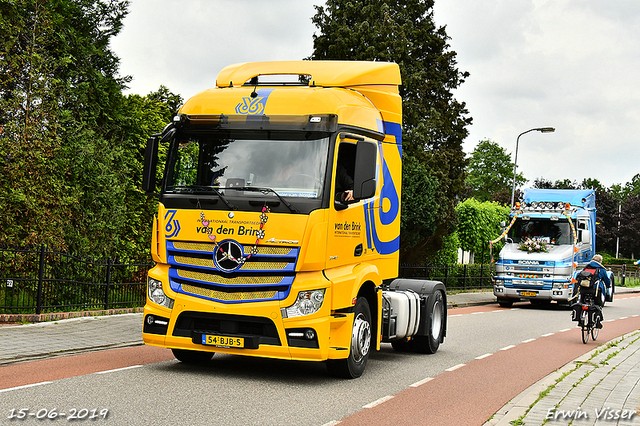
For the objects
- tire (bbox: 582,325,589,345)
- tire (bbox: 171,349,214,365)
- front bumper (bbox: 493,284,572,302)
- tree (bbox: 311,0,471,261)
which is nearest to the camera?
tire (bbox: 171,349,214,365)

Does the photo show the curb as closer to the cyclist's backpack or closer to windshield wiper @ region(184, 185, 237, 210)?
windshield wiper @ region(184, 185, 237, 210)

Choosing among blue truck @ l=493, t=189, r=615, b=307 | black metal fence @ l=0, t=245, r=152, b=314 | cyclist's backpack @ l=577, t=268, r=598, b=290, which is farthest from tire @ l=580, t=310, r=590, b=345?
black metal fence @ l=0, t=245, r=152, b=314

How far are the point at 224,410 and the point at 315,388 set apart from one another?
1.71 meters

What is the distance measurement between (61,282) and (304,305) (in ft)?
24.5

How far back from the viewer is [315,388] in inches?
328

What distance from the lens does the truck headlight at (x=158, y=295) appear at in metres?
8.47

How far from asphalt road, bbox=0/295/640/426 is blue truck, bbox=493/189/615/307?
39.0 ft

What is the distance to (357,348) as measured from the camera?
8.96m

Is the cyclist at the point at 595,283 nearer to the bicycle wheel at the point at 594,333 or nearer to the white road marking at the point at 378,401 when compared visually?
the bicycle wheel at the point at 594,333

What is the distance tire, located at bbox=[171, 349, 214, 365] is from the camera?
9.46 meters

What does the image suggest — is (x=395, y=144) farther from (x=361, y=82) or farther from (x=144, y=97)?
(x=144, y=97)

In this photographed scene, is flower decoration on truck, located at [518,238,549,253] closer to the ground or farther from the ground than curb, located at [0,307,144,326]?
farther from the ground

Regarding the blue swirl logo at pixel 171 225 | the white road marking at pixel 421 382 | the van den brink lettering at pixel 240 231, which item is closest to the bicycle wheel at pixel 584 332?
the white road marking at pixel 421 382

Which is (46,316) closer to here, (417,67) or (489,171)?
(417,67)
